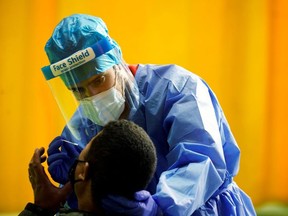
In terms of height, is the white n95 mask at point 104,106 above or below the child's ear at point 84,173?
above

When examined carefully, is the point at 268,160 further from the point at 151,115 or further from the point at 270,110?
the point at 151,115

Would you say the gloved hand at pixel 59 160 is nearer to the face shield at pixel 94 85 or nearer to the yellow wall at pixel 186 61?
the face shield at pixel 94 85

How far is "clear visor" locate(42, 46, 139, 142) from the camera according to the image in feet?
4.32

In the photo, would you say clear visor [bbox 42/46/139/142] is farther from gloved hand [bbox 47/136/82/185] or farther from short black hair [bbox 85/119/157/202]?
short black hair [bbox 85/119/157/202]

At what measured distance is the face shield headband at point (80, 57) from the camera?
127 cm

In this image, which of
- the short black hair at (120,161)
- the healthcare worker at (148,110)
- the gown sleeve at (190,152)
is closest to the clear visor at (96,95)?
the healthcare worker at (148,110)

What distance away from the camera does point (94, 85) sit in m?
1.32

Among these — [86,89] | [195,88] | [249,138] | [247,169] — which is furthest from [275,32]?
[86,89]

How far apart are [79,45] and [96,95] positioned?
0.14 m

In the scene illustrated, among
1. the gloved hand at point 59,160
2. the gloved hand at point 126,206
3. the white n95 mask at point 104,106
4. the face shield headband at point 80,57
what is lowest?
the gloved hand at point 126,206

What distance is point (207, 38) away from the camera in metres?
2.02

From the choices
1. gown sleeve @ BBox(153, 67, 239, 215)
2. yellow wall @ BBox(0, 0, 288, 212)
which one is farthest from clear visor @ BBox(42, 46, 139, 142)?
yellow wall @ BBox(0, 0, 288, 212)

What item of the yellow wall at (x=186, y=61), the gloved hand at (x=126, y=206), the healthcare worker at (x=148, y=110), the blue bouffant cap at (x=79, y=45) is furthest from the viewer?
the yellow wall at (x=186, y=61)

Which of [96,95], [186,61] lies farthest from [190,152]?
[186,61]
